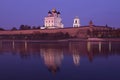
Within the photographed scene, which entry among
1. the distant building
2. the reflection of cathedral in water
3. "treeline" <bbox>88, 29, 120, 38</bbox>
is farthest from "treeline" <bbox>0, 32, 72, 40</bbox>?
the reflection of cathedral in water

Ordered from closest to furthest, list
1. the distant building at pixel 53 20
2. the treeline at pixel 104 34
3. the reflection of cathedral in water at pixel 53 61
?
the reflection of cathedral in water at pixel 53 61
the treeline at pixel 104 34
the distant building at pixel 53 20

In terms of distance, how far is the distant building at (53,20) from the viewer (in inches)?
1316

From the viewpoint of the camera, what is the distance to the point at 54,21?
33.5 meters

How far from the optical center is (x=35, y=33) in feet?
100

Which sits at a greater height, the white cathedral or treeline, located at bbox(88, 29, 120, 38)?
the white cathedral

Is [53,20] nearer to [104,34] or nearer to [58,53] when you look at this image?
[104,34]

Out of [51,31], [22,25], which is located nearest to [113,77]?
[51,31]

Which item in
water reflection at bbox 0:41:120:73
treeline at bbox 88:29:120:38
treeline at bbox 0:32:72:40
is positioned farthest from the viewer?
treeline at bbox 0:32:72:40

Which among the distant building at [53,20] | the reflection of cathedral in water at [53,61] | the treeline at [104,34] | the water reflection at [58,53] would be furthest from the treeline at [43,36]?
the reflection of cathedral in water at [53,61]

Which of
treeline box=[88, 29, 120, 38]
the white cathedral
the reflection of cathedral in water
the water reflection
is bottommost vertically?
the water reflection

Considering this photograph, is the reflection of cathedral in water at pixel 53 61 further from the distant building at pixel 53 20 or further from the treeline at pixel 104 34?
the distant building at pixel 53 20

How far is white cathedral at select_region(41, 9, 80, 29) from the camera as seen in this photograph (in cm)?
3344

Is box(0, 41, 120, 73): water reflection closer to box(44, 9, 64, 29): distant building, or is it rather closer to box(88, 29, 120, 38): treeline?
box(88, 29, 120, 38): treeline

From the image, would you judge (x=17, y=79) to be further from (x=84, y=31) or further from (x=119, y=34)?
(x=84, y=31)
